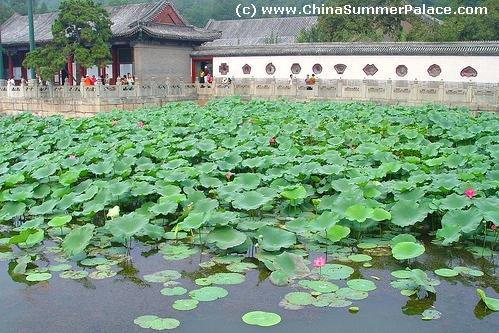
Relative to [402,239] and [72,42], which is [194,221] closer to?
[402,239]

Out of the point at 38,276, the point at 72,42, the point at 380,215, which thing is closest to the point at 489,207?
the point at 380,215

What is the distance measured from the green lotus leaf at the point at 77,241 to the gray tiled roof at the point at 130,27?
21.0 metres

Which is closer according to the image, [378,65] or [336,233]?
[336,233]

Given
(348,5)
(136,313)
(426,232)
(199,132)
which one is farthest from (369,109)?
(348,5)

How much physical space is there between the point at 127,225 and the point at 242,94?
685 inches

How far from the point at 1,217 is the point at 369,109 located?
1081 cm

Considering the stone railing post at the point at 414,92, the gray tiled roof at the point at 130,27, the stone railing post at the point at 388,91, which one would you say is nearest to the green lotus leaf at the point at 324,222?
the stone railing post at the point at 414,92

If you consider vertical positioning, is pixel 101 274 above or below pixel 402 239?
below

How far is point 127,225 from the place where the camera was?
507 centimetres

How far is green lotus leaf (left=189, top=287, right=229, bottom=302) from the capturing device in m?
4.10

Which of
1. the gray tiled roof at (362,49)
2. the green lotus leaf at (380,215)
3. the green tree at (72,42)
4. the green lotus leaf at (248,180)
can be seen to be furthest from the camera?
the gray tiled roof at (362,49)

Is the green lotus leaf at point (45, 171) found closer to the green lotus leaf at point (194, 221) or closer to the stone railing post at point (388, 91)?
the green lotus leaf at point (194, 221)

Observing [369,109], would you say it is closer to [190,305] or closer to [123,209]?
[123,209]

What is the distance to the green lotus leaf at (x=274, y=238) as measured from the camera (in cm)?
481
